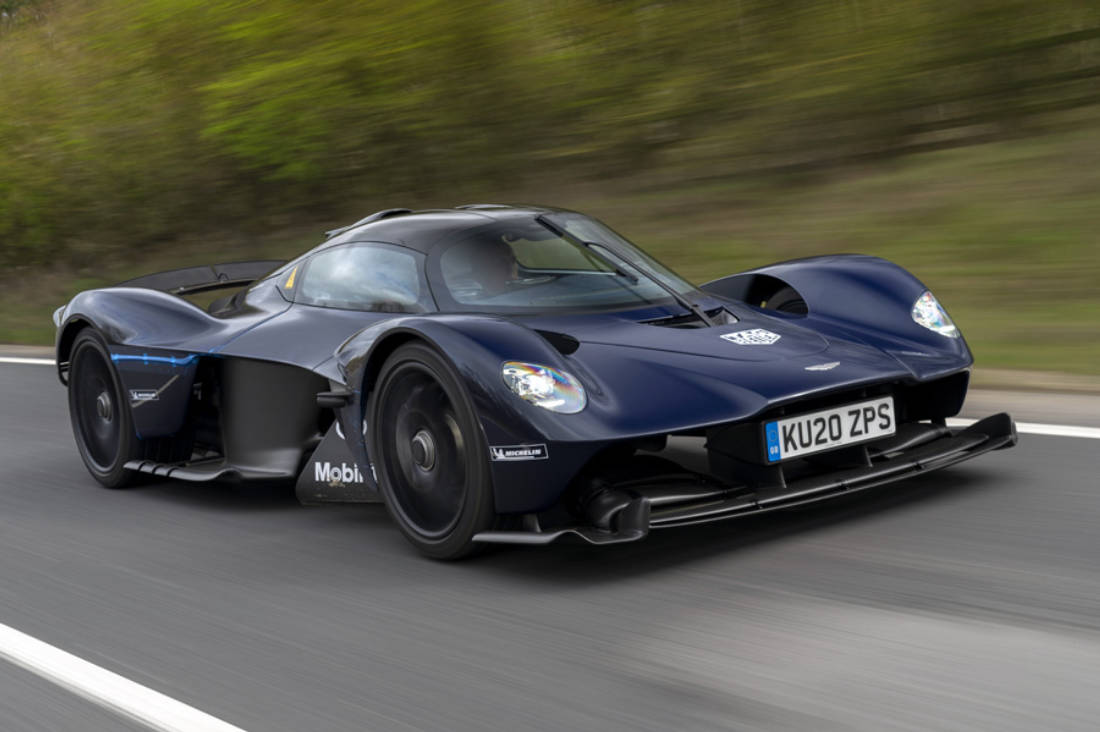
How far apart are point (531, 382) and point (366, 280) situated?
1266mm

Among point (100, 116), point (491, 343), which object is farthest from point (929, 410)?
point (100, 116)

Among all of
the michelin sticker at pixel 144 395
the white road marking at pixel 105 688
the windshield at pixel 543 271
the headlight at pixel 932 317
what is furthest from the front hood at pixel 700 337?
the michelin sticker at pixel 144 395

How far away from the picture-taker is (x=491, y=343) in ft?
12.0

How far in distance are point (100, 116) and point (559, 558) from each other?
A: 14.6 meters

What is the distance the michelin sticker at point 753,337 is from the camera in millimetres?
3967

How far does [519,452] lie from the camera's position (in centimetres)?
347

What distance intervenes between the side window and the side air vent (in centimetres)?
58

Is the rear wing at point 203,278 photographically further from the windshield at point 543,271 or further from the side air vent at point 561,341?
the side air vent at point 561,341

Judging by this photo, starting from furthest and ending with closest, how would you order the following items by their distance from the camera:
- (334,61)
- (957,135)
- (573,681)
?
(334,61) → (957,135) → (573,681)

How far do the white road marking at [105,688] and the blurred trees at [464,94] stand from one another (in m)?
8.62

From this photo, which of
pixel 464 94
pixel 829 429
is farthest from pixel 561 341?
pixel 464 94

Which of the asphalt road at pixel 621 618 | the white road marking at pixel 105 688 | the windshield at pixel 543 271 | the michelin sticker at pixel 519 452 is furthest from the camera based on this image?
the windshield at pixel 543 271

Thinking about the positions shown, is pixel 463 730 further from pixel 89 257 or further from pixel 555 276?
pixel 89 257

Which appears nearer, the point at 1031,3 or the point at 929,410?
the point at 929,410
